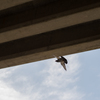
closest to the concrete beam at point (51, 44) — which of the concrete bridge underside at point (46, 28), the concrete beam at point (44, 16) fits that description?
the concrete bridge underside at point (46, 28)

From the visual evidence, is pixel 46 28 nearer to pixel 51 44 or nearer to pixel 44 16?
pixel 44 16

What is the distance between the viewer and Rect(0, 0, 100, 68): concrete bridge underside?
6266 mm

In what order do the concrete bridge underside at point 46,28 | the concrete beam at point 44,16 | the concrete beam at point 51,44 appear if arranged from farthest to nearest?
the concrete beam at point 51,44 → the concrete bridge underside at point 46,28 → the concrete beam at point 44,16

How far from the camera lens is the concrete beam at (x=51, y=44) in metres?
6.87

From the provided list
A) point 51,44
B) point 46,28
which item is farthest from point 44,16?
point 51,44

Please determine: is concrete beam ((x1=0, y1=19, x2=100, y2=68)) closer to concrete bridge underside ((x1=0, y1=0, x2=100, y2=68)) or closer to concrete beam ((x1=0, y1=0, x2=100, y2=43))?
concrete bridge underside ((x1=0, y1=0, x2=100, y2=68))

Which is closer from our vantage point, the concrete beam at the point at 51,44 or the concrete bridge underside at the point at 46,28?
the concrete bridge underside at the point at 46,28

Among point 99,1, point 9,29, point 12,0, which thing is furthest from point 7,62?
point 99,1

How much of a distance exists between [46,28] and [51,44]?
74 centimetres

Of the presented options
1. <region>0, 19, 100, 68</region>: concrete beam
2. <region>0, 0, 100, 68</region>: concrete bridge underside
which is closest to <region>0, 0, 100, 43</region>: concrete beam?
<region>0, 0, 100, 68</region>: concrete bridge underside

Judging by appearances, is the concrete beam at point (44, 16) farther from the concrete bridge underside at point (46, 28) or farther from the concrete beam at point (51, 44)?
the concrete beam at point (51, 44)

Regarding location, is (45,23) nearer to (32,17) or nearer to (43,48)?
(32,17)

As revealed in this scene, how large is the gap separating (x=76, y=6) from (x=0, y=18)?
→ 119 inches

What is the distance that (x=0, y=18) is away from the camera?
7223 millimetres
